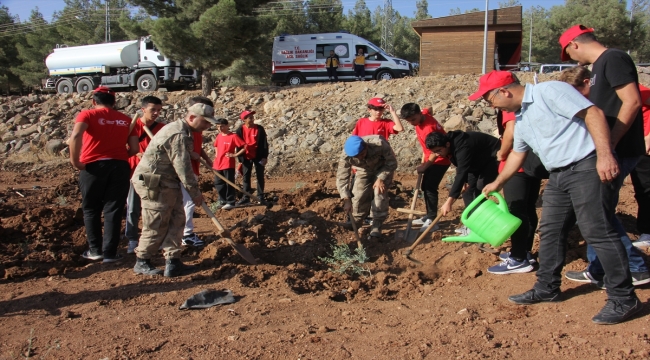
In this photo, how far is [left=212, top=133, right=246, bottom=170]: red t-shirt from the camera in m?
8.04

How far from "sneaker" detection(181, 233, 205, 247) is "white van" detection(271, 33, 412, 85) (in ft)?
50.1

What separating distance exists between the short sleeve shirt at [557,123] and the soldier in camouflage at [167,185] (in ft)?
8.96

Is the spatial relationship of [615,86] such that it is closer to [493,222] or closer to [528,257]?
[493,222]

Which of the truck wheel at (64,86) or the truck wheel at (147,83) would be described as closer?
the truck wheel at (147,83)

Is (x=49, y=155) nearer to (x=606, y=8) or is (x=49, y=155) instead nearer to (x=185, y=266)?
(x=185, y=266)

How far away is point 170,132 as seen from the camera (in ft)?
14.6

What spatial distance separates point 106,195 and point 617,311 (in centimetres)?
459

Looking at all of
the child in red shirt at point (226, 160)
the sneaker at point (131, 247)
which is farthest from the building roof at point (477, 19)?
the sneaker at point (131, 247)

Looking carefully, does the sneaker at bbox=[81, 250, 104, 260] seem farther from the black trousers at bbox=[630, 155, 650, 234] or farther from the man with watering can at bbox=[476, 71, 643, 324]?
the black trousers at bbox=[630, 155, 650, 234]

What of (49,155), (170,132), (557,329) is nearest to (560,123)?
(557,329)

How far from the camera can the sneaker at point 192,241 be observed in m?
5.69

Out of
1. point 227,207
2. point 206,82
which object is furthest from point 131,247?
point 206,82

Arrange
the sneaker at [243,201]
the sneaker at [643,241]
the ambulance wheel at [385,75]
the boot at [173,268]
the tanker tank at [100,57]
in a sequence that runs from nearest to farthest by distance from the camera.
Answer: the sneaker at [643,241] < the boot at [173,268] < the sneaker at [243,201] < the ambulance wheel at [385,75] < the tanker tank at [100,57]

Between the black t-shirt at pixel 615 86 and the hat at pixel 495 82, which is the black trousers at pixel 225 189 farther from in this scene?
the black t-shirt at pixel 615 86
